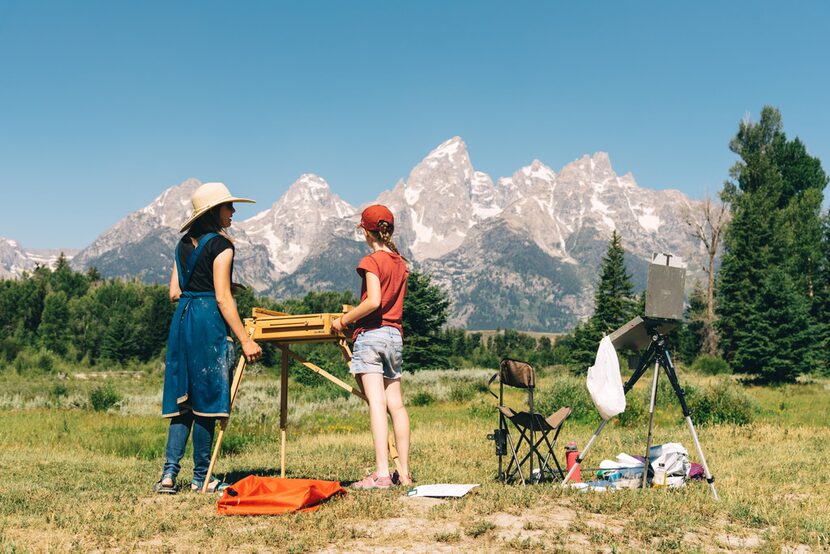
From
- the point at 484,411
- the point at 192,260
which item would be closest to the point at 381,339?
the point at 192,260

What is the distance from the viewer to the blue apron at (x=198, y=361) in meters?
5.99

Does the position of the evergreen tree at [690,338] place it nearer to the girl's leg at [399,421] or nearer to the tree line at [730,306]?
the tree line at [730,306]

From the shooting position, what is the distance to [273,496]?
208 inches

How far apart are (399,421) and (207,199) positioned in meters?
2.58

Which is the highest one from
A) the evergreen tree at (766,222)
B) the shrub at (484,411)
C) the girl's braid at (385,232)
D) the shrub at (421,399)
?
the evergreen tree at (766,222)

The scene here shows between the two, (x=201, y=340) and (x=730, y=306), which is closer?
(x=201, y=340)

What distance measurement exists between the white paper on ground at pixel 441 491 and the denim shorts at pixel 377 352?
3.40 feet

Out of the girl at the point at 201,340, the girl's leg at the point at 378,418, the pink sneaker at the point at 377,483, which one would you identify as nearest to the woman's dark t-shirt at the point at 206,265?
the girl at the point at 201,340

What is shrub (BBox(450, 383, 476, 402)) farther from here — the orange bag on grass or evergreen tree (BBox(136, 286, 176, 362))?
evergreen tree (BBox(136, 286, 176, 362))

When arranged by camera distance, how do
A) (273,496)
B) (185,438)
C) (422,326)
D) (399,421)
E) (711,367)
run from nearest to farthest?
(273,496) < (185,438) < (399,421) < (711,367) < (422,326)

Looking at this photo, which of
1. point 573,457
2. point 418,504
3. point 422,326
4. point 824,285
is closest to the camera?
point 418,504

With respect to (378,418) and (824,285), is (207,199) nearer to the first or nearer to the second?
(378,418)

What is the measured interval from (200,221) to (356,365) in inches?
73.3

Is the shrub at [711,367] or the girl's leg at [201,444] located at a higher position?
the girl's leg at [201,444]
